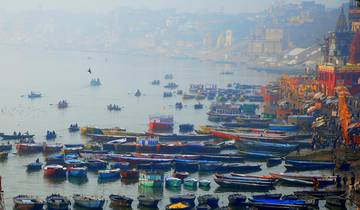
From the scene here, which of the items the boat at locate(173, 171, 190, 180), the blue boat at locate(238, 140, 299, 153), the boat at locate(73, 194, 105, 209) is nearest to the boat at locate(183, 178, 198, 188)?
the boat at locate(173, 171, 190, 180)

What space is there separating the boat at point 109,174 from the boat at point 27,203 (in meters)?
3.47

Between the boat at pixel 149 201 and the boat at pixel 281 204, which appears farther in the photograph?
the boat at pixel 149 201

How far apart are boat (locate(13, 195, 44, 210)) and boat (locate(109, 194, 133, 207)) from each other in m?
1.73

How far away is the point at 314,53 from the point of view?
262 ft

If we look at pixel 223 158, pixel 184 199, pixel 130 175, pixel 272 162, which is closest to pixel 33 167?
pixel 130 175

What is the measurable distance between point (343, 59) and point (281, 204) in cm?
2355

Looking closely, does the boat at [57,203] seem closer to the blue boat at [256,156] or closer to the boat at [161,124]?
the blue boat at [256,156]

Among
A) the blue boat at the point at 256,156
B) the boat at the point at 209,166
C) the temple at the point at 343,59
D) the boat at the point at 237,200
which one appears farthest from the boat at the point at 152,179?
the temple at the point at 343,59

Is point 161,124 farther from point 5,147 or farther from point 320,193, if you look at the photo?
point 320,193

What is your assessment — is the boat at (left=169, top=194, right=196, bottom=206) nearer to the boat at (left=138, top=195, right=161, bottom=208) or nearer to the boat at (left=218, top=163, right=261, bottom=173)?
the boat at (left=138, top=195, right=161, bottom=208)

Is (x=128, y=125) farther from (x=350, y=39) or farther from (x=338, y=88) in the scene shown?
(x=350, y=39)

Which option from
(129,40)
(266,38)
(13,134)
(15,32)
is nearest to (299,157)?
(13,134)

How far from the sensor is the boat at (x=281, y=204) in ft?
69.7

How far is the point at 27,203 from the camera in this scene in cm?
2184
